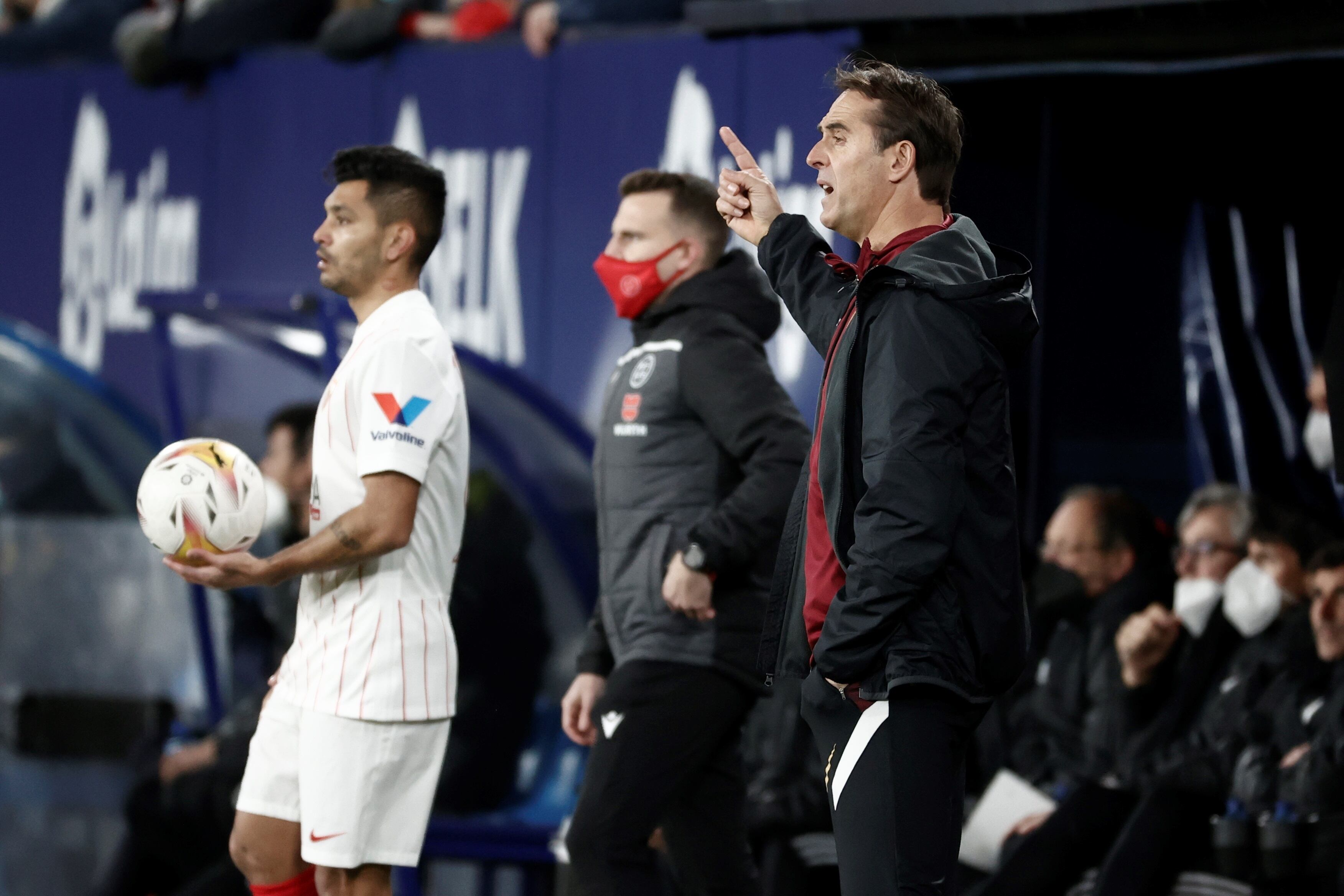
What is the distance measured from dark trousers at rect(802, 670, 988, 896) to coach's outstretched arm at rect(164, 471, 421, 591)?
1066mm

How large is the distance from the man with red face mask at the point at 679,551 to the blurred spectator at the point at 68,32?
5.71m

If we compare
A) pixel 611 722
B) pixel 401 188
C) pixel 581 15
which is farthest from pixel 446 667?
pixel 581 15

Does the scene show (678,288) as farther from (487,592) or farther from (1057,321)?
(1057,321)

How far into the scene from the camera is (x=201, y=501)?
3.32 metres

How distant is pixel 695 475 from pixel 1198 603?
2378 millimetres

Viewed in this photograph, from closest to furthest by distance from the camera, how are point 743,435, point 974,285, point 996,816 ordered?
point 974,285, point 743,435, point 996,816

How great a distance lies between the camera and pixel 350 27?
773cm

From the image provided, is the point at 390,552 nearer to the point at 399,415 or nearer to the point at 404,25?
the point at 399,415

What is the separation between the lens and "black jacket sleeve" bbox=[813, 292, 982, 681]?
2535 mm

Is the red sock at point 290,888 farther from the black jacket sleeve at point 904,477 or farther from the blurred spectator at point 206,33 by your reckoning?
the blurred spectator at point 206,33

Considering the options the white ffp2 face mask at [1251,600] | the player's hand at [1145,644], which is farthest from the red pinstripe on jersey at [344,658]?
the white ffp2 face mask at [1251,600]

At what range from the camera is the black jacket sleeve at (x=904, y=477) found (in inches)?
99.8

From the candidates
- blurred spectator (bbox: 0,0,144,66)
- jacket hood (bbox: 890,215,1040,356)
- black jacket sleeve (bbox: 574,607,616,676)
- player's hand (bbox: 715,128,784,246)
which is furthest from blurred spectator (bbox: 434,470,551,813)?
blurred spectator (bbox: 0,0,144,66)

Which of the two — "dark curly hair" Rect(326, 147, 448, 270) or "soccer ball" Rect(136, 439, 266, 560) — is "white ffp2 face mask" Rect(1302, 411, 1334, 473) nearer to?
"dark curly hair" Rect(326, 147, 448, 270)
